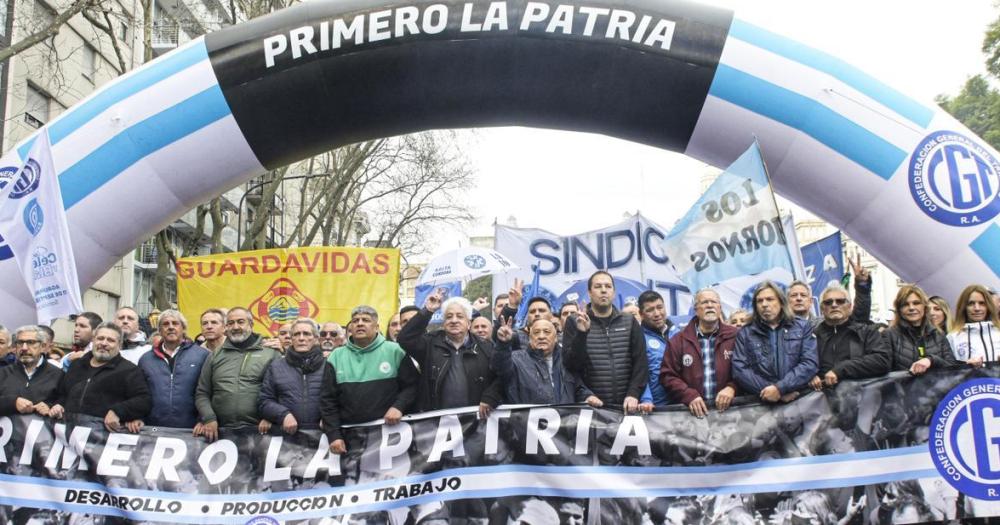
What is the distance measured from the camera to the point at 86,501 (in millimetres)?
5414

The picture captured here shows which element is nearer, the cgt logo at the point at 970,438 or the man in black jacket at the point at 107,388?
the cgt logo at the point at 970,438

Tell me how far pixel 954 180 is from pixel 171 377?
5733 millimetres

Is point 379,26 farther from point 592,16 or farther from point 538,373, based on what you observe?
point 538,373

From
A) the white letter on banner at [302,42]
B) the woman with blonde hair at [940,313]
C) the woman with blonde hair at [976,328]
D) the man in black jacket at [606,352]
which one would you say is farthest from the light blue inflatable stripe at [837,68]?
the white letter on banner at [302,42]

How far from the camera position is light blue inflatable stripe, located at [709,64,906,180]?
6477 millimetres

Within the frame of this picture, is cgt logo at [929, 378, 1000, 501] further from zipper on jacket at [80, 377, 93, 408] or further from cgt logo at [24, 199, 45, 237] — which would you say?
cgt logo at [24, 199, 45, 237]

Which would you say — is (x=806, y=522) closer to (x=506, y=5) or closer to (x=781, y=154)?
(x=781, y=154)

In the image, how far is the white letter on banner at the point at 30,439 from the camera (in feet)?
18.2

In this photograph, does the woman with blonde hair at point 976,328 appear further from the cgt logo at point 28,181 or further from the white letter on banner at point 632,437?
the cgt logo at point 28,181

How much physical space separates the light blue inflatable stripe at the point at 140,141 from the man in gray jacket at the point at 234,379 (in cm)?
193

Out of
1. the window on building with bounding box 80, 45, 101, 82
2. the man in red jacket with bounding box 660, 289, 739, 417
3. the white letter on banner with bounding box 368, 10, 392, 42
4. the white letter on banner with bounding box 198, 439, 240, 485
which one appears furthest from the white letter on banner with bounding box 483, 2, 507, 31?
the window on building with bounding box 80, 45, 101, 82

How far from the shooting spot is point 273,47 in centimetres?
691

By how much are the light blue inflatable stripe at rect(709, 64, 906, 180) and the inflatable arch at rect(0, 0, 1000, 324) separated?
1cm

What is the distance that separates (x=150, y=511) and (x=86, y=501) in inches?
17.7
